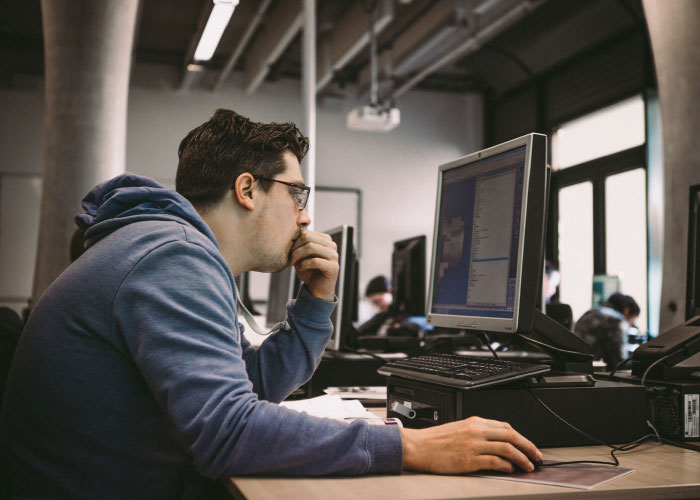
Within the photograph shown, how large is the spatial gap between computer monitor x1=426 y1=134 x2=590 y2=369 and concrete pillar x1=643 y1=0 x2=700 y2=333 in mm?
977

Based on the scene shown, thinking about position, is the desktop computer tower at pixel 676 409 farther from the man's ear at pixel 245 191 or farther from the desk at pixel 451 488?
the man's ear at pixel 245 191

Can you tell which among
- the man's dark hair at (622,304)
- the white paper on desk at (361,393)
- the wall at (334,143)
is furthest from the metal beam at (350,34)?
the white paper on desk at (361,393)

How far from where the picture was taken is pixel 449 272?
168 cm

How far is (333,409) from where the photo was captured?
1.47 metres

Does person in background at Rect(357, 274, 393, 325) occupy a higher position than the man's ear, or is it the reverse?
the man's ear

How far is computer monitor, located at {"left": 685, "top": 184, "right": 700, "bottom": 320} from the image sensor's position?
1.56 metres

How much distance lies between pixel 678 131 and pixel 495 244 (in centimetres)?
124

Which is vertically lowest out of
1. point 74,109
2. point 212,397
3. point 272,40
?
point 212,397

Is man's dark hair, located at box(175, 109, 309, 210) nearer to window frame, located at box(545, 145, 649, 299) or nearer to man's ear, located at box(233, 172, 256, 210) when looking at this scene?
man's ear, located at box(233, 172, 256, 210)

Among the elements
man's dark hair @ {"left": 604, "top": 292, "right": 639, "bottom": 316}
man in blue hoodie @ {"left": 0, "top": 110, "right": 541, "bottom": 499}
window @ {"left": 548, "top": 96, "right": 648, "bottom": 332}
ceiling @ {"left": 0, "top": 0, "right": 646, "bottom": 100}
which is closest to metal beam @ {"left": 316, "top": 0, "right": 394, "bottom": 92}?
ceiling @ {"left": 0, "top": 0, "right": 646, "bottom": 100}

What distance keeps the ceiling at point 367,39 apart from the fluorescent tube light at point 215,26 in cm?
142

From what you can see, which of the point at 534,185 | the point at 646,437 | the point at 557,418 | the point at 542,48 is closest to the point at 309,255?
the point at 534,185

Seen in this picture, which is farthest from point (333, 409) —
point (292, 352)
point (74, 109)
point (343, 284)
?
point (74, 109)

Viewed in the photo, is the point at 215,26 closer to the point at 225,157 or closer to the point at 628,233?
the point at 225,157
